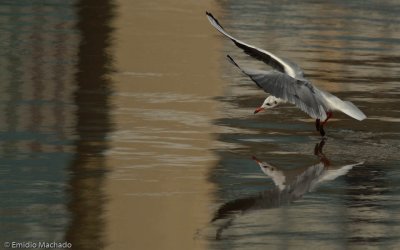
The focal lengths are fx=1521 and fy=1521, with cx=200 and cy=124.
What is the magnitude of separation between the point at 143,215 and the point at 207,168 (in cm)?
207

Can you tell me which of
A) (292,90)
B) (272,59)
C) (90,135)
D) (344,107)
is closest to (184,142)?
(90,135)

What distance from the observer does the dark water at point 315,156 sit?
1000 centimetres

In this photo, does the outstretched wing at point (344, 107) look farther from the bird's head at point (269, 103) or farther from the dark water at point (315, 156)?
the bird's head at point (269, 103)

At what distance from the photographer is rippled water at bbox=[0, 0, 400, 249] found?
32.9 ft

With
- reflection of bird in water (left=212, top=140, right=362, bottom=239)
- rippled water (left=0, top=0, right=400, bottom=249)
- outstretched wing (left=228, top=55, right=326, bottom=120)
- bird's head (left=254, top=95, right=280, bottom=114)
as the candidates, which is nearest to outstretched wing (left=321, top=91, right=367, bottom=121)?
outstretched wing (left=228, top=55, right=326, bottom=120)

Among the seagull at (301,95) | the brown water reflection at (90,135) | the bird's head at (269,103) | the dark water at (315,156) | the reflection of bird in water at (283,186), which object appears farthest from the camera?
the bird's head at (269,103)

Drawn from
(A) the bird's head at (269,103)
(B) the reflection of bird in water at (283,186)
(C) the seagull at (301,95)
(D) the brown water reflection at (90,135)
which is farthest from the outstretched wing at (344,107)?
(D) the brown water reflection at (90,135)

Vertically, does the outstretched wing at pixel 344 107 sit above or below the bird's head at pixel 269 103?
above

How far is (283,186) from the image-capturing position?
11.7 m

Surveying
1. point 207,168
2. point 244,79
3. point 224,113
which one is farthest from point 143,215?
point 244,79

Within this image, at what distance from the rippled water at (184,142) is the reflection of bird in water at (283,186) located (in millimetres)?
19

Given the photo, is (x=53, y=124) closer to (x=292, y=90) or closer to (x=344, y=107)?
(x=292, y=90)

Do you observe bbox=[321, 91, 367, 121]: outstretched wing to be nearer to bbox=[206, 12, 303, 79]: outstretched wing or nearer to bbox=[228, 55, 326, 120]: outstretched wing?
bbox=[228, 55, 326, 120]: outstretched wing

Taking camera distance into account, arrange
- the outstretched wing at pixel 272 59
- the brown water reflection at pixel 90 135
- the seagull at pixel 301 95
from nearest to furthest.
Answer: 1. the brown water reflection at pixel 90 135
2. the seagull at pixel 301 95
3. the outstretched wing at pixel 272 59
